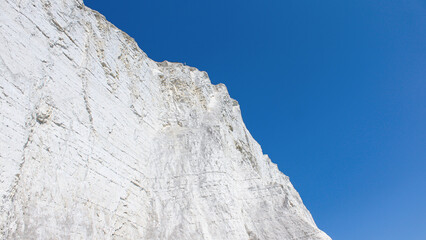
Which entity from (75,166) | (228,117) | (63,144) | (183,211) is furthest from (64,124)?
(228,117)

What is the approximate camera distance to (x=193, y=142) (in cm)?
1694

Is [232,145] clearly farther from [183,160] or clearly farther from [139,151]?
[139,151]

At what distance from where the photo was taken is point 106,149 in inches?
531

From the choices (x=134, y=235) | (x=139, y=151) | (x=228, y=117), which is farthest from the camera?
(x=228, y=117)

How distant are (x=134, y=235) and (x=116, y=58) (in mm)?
9045

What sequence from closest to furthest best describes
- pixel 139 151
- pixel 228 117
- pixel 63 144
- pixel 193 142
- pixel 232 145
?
1. pixel 63 144
2. pixel 139 151
3. pixel 193 142
4. pixel 232 145
5. pixel 228 117

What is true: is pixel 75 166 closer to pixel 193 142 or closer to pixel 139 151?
pixel 139 151

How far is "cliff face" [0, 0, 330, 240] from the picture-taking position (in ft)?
32.5

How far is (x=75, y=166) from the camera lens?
11492mm

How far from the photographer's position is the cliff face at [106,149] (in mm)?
9906

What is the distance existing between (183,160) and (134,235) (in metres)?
4.43

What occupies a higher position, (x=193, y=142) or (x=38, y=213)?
(x=193, y=142)

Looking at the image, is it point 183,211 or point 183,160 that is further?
point 183,160

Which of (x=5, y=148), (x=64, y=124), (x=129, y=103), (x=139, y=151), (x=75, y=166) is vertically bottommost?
(x=5, y=148)
